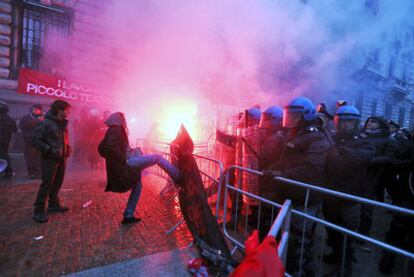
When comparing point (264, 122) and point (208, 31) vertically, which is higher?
point (208, 31)

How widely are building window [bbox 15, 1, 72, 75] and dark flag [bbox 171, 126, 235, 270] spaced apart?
7.78m

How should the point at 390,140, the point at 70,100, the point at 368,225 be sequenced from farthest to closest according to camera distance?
the point at 70,100 → the point at 390,140 → the point at 368,225

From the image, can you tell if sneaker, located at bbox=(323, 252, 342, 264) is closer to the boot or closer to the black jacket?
the black jacket

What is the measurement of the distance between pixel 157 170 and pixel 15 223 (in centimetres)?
289

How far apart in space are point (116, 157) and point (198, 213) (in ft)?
4.33

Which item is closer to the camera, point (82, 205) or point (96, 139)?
point (82, 205)

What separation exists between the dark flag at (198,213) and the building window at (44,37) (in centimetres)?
778

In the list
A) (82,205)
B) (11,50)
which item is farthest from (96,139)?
(11,50)

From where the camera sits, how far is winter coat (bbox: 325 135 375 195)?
241 cm

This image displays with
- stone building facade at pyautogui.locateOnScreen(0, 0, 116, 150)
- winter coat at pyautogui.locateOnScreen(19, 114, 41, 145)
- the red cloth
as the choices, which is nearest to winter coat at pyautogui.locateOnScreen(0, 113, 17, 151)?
winter coat at pyautogui.locateOnScreen(19, 114, 41, 145)

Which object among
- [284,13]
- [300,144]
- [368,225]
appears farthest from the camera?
[284,13]

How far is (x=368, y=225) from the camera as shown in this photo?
2.80 metres

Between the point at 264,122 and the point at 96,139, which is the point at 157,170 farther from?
the point at 264,122

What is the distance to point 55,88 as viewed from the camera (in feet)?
25.6
